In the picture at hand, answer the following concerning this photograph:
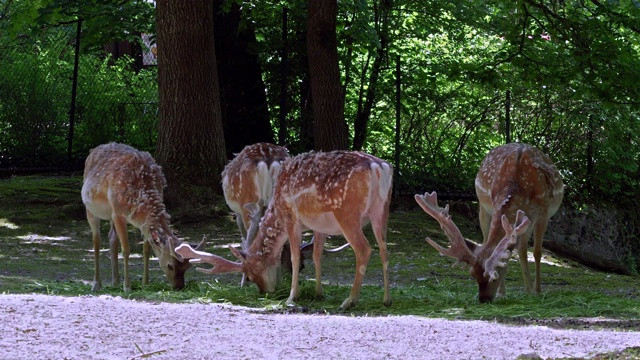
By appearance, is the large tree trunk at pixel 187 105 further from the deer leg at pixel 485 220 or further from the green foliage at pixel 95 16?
the deer leg at pixel 485 220

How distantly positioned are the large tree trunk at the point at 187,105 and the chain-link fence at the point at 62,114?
3.24 meters

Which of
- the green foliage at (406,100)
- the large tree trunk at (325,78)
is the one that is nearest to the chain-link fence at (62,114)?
the green foliage at (406,100)

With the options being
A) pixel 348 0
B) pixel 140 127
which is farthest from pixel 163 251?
pixel 140 127

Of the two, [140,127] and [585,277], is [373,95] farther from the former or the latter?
[585,277]

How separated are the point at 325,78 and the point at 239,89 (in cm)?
261

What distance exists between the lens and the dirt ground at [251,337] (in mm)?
5930

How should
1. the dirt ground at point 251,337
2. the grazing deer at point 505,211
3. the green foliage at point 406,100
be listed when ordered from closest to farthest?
the dirt ground at point 251,337
the grazing deer at point 505,211
the green foliage at point 406,100

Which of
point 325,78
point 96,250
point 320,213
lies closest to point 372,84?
point 325,78

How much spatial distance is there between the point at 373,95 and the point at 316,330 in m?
11.8

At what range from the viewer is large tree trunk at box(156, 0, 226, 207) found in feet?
49.9

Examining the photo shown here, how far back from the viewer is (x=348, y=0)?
17.1 m

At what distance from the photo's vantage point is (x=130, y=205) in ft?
32.7

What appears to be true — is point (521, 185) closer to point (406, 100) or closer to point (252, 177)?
point (252, 177)

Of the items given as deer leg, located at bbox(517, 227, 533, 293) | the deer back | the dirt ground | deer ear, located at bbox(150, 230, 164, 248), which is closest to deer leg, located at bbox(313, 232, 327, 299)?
deer ear, located at bbox(150, 230, 164, 248)
